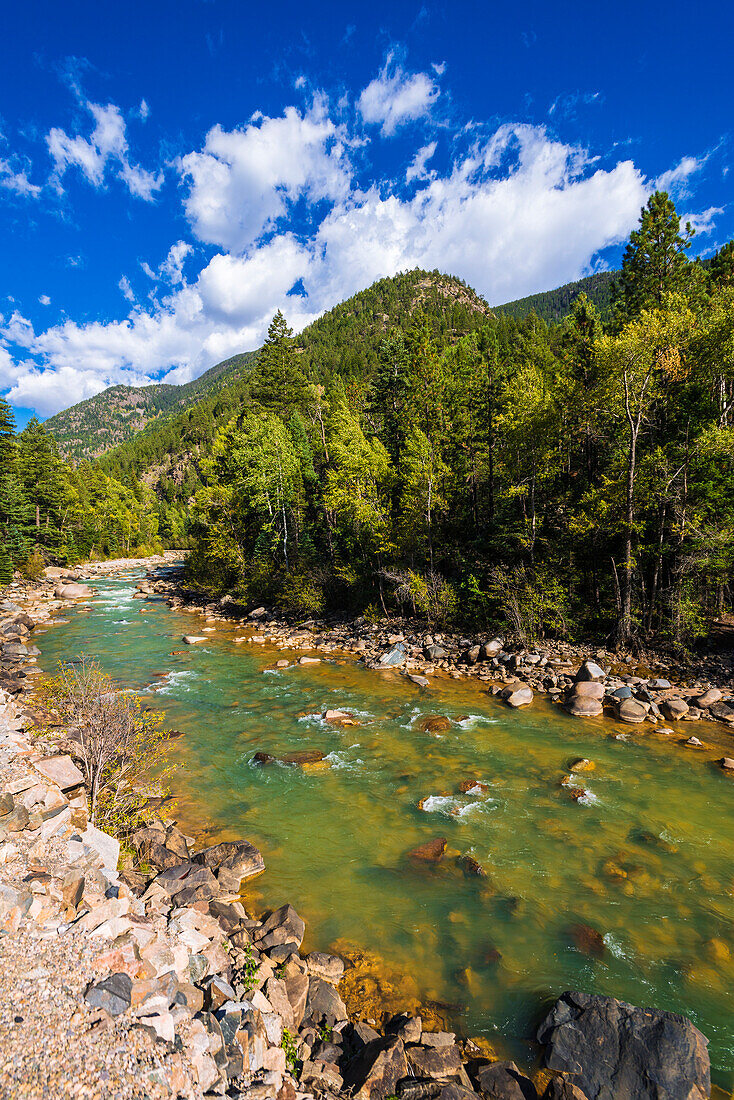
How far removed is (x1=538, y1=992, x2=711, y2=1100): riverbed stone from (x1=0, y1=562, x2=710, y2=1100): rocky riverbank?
0.01 meters

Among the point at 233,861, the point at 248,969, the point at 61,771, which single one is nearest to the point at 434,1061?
the point at 248,969

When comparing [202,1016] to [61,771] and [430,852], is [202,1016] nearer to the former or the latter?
[430,852]

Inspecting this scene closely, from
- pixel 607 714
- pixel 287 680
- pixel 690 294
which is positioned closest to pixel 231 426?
pixel 287 680

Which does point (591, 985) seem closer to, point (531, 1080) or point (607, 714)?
point (531, 1080)

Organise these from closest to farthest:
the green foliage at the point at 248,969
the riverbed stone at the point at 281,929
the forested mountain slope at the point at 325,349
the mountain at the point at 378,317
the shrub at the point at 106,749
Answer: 1. the green foliage at the point at 248,969
2. the riverbed stone at the point at 281,929
3. the shrub at the point at 106,749
4. the mountain at the point at 378,317
5. the forested mountain slope at the point at 325,349

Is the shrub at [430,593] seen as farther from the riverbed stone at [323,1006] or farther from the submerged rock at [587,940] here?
the riverbed stone at [323,1006]

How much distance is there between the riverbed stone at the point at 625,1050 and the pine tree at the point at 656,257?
32.9 metres

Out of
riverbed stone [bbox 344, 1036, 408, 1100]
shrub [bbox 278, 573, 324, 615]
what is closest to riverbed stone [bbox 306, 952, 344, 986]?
riverbed stone [bbox 344, 1036, 408, 1100]

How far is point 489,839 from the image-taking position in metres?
10.5

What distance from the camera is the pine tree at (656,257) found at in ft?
93.9

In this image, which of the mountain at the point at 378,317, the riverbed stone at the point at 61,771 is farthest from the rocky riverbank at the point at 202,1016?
the mountain at the point at 378,317

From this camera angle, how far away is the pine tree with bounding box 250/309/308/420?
4666 centimetres

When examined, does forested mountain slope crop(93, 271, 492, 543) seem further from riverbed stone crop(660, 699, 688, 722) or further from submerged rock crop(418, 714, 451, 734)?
riverbed stone crop(660, 699, 688, 722)

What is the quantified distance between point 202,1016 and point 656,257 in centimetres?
3994
